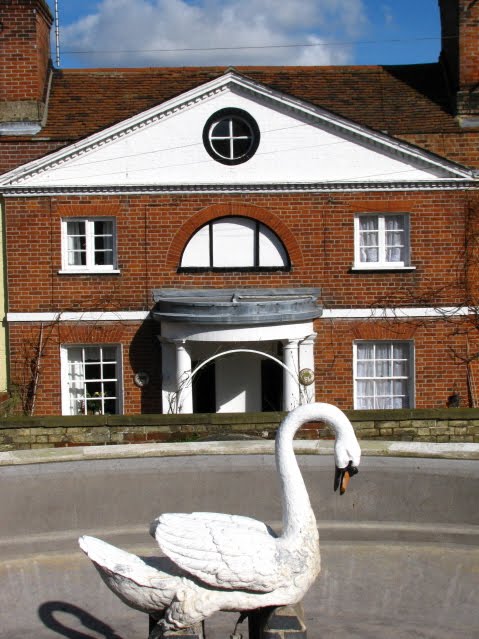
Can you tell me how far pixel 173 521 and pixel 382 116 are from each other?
44.3 ft

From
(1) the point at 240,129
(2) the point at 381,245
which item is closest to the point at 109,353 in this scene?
(1) the point at 240,129

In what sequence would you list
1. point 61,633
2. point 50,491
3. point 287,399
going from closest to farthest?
1. point 61,633
2. point 50,491
3. point 287,399

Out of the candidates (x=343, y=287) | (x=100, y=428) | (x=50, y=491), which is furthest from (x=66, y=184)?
(x=50, y=491)

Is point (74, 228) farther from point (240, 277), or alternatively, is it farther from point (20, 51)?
point (20, 51)

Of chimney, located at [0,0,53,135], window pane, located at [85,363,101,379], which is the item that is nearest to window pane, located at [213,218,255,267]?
window pane, located at [85,363,101,379]

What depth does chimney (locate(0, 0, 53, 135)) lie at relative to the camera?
17.2m

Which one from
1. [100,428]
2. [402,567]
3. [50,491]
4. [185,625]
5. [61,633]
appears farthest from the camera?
[100,428]

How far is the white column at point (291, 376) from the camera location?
53.5ft

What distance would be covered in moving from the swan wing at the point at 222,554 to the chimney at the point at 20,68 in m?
13.3

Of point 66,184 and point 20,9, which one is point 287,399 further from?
point 20,9

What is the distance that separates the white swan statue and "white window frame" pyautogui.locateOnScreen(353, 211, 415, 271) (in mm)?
11739

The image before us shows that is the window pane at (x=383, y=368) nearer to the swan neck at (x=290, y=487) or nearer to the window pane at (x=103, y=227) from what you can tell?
Answer: the window pane at (x=103, y=227)

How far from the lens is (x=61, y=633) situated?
6.44 m

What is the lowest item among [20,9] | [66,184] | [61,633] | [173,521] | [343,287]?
[61,633]
